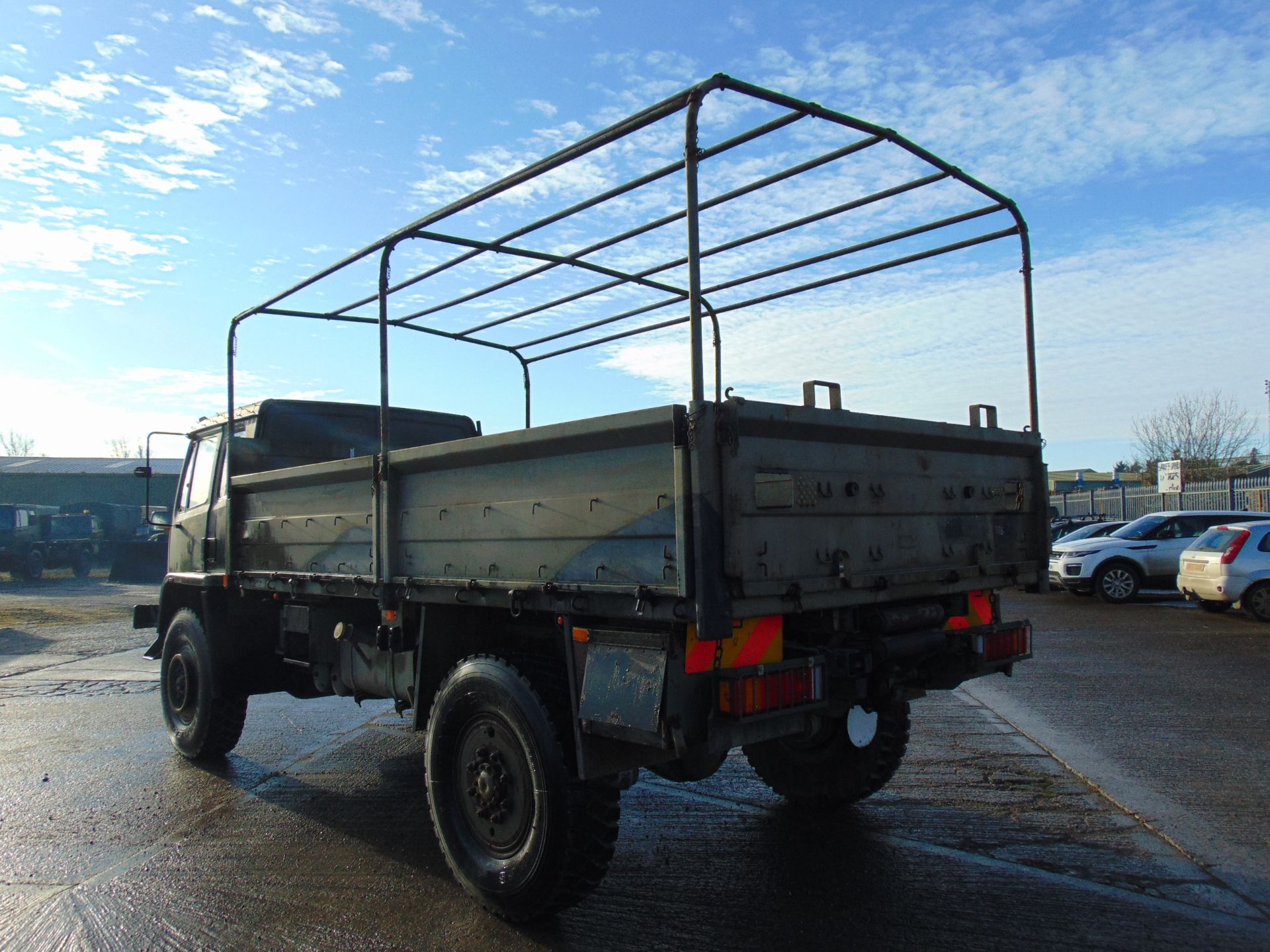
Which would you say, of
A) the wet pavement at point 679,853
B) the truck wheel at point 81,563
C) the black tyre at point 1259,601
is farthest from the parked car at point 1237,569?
the truck wheel at point 81,563

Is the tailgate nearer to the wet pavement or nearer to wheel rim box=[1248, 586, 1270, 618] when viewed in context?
the wet pavement

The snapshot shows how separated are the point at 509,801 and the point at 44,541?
3004 centimetres

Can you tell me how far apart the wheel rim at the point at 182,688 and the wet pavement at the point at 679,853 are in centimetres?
33

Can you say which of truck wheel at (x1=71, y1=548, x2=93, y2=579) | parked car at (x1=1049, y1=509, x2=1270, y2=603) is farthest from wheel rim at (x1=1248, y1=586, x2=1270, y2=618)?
truck wheel at (x1=71, y1=548, x2=93, y2=579)

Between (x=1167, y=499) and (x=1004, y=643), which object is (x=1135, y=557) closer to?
(x=1167, y=499)

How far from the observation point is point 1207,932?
11.5 ft

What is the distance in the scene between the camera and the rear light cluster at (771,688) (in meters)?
3.25

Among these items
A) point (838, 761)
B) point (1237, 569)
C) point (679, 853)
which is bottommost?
point (679, 853)

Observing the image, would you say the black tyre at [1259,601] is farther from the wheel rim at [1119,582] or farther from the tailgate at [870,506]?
the tailgate at [870,506]

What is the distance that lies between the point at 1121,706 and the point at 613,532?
6.08 metres

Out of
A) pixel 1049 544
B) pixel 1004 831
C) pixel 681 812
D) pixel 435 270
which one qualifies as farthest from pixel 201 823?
pixel 1049 544

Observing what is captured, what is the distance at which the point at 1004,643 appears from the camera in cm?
453

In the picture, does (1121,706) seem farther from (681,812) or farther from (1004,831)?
(681,812)

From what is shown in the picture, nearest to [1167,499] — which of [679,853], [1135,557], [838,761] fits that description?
[1135,557]
